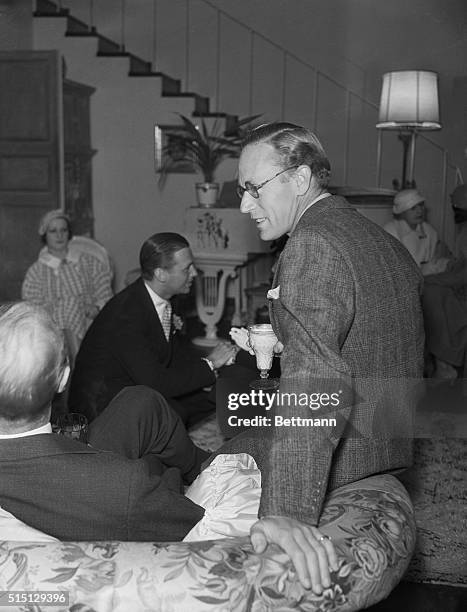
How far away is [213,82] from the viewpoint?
776 centimetres

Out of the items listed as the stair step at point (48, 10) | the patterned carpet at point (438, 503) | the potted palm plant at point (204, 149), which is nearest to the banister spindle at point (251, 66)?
the potted palm plant at point (204, 149)

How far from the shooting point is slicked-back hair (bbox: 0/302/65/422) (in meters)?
1.34

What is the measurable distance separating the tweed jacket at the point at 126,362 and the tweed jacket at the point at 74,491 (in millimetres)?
1745

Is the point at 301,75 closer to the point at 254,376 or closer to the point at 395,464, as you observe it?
the point at 254,376

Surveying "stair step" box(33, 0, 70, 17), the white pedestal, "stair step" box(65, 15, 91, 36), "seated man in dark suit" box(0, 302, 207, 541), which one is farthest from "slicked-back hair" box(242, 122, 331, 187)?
"stair step" box(33, 0, 70, 17)

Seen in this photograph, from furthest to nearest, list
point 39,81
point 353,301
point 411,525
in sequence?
point 39,81 < point 353,301 < point 411,525

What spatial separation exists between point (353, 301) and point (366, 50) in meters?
6.65

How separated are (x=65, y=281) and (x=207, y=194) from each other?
5.91 feet

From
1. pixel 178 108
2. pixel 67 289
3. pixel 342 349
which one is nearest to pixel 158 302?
pixel 67 289

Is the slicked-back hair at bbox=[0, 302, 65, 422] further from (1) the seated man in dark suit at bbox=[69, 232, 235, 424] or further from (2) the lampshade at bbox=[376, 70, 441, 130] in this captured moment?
(2) the lampshade at bbox=[376, 70, 441, 130]

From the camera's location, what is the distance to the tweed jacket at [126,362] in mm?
3188

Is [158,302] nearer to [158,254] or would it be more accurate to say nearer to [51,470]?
[158,254]

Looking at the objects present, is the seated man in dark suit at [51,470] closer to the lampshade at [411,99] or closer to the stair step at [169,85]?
the lampshade at [411,99]

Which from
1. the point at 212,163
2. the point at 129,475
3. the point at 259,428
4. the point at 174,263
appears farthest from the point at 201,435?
the point at 212,163
